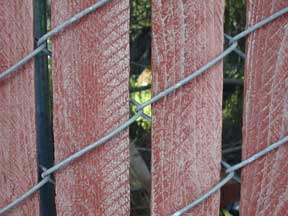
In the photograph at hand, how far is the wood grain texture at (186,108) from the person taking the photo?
837mm

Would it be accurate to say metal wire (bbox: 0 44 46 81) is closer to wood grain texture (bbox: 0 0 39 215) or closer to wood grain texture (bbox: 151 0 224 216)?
wood grain texture (bbox: 0 0 39 215)

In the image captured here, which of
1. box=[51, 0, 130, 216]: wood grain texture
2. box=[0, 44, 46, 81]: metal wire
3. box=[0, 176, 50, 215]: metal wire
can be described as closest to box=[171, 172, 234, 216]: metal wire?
box=[51, 0, 130, 216]: wood grain texture

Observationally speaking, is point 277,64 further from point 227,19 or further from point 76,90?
point 227,19

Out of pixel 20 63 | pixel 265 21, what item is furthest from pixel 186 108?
pixel 20 63

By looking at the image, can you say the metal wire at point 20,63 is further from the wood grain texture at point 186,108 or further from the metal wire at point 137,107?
the wood grain texture at point 186,108

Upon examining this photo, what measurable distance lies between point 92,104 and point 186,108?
183mm

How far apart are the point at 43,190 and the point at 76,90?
25 cm

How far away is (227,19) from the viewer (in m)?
3.33

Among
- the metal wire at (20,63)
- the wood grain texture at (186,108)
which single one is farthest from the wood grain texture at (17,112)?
the wood grain texture at (186,108)

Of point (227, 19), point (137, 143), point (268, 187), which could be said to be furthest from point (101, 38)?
point (227, 19)

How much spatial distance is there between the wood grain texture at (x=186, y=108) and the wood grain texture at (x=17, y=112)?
24 centimetres

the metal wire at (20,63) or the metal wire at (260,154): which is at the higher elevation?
the metal wire at (20,63)

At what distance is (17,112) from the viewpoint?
2.81 feet

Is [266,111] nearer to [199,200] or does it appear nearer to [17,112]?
[199,200]
